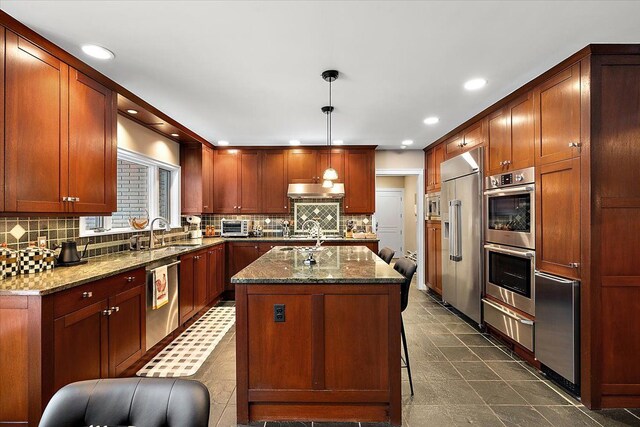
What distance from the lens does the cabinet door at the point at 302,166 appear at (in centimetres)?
534

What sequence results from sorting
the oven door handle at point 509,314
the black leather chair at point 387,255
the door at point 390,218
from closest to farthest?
the oven door handle at point 509,314, the black leather chair at point 387,255, the door at point 390,218

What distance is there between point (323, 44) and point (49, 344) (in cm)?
247

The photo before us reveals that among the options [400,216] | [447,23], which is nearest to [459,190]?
[447,23]

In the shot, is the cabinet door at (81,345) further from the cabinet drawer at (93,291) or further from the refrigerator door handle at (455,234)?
the refrigerator door handle at (455,234)

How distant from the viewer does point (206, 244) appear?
4188mm

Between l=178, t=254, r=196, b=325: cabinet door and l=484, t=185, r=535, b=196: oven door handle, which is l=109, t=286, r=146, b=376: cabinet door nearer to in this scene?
l=178, t=254, r=196, b=325: cabinet door

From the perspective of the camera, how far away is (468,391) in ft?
7.77

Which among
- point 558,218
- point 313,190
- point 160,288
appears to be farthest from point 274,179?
point 558,218

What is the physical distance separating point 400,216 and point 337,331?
22.5 feet

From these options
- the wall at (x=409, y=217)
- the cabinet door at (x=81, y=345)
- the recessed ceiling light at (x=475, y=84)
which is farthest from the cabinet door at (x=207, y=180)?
the wall at (x=409, y=217)

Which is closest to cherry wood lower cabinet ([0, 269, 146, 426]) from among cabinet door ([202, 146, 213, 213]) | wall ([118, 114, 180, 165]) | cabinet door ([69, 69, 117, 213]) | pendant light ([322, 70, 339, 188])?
cabinet door ([69, 69, 117, 213])

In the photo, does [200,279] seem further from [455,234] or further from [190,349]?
[455,234]

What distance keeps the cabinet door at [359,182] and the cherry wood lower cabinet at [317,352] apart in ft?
11.0

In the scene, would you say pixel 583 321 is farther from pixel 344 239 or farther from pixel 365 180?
pixel 365 180
